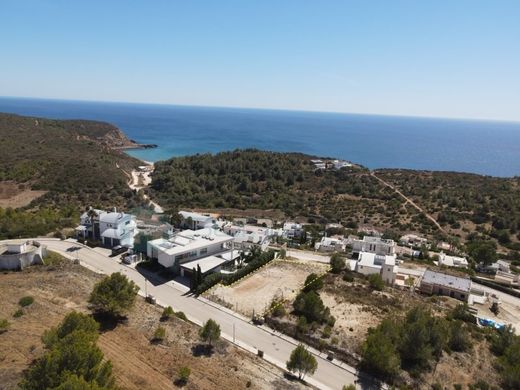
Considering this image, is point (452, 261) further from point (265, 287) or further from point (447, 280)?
point (265, 287)

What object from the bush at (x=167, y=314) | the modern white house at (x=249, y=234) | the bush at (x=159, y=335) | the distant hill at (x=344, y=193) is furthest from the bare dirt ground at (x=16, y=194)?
the bush at (x=159, y=335)

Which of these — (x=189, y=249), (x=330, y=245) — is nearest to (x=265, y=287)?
(x=189, y=249)

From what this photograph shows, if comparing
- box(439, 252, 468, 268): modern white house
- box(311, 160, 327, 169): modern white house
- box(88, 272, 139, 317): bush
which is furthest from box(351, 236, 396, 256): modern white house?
box(311, 160, 327, 169): modern white house

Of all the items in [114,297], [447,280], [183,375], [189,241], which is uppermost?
[114,297]

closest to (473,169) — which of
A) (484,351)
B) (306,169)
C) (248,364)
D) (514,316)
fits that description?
(306,169)

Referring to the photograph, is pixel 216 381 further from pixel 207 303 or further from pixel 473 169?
pixel 473 169

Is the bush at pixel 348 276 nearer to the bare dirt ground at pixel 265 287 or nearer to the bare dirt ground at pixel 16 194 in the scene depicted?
the bare dirt ground at pixel 265 287
